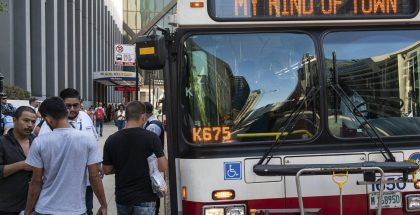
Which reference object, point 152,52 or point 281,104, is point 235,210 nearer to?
point 281,104

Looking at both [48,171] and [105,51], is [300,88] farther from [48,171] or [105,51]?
[105,51]

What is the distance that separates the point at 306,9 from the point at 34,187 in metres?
2.56

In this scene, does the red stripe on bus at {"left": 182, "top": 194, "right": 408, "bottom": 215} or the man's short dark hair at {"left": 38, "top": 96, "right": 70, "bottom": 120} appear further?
the red stripe on bus at {"left": 182, "top": 194, "right": 408, "bottom": 215}

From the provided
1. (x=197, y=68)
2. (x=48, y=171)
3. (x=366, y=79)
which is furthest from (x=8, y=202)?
(x=366, y=79)

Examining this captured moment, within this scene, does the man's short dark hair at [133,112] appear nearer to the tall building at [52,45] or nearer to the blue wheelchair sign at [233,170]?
the blue wheelchair sign at [233,170]

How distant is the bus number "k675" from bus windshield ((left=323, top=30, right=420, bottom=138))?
0.86 metres

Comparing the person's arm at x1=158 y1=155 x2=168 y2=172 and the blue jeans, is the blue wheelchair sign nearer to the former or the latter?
the person's arm at x1=158 y1=155 x2=168 y2=172

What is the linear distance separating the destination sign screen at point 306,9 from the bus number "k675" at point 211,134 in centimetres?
91

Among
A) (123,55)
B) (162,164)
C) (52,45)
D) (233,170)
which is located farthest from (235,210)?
(52,45)

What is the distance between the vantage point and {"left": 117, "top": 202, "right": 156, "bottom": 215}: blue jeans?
469 centimetres

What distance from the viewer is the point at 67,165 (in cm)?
385

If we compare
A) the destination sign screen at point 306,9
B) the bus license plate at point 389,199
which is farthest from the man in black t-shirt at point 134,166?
the bus license plate at point 389,199

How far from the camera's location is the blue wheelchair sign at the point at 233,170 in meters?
4.25

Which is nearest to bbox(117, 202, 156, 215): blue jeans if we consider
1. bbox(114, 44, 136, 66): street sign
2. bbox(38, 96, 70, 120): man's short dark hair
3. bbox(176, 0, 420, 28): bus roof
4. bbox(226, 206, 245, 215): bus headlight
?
bbox(226, 206, 245, 215): bus headlight
